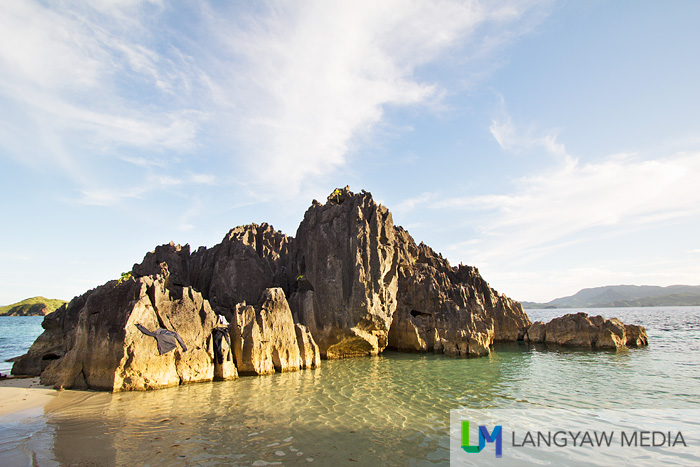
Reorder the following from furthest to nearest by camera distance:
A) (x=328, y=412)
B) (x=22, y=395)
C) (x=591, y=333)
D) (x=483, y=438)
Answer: (x=591, y=333) → (x=22, y=395) → (x=328, y=412) → (x=483, y=438)

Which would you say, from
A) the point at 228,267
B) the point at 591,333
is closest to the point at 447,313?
the point at 591,333

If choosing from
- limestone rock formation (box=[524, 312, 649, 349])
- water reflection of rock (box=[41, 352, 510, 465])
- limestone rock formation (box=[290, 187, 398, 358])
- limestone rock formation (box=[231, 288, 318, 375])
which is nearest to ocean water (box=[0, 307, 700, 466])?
Result: water reflection of rock (box=[41, 352, 510, 465])

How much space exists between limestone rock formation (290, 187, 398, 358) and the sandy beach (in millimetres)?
18233

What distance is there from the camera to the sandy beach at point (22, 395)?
A: 15.7 metres

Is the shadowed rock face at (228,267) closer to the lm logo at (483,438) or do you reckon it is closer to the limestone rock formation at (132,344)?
the limestone rock formation at (132,344)

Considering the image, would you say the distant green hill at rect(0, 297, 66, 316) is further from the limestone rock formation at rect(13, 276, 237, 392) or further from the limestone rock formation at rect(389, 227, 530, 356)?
the limestone rock formation at rect(389, 227, 530, 356)

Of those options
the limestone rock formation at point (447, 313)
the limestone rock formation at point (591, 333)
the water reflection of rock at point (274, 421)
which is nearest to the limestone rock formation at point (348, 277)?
the limestone rock formation at point (447, 313)

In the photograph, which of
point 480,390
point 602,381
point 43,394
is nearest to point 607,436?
point 480,390

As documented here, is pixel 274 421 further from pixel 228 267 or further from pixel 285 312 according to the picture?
pixel 228 267

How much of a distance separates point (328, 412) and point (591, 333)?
127 ft

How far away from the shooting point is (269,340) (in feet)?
81.6

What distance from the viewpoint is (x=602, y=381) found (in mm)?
21828

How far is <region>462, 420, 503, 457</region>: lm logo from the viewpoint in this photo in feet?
36.1

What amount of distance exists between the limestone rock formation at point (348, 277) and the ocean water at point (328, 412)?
5039mm
